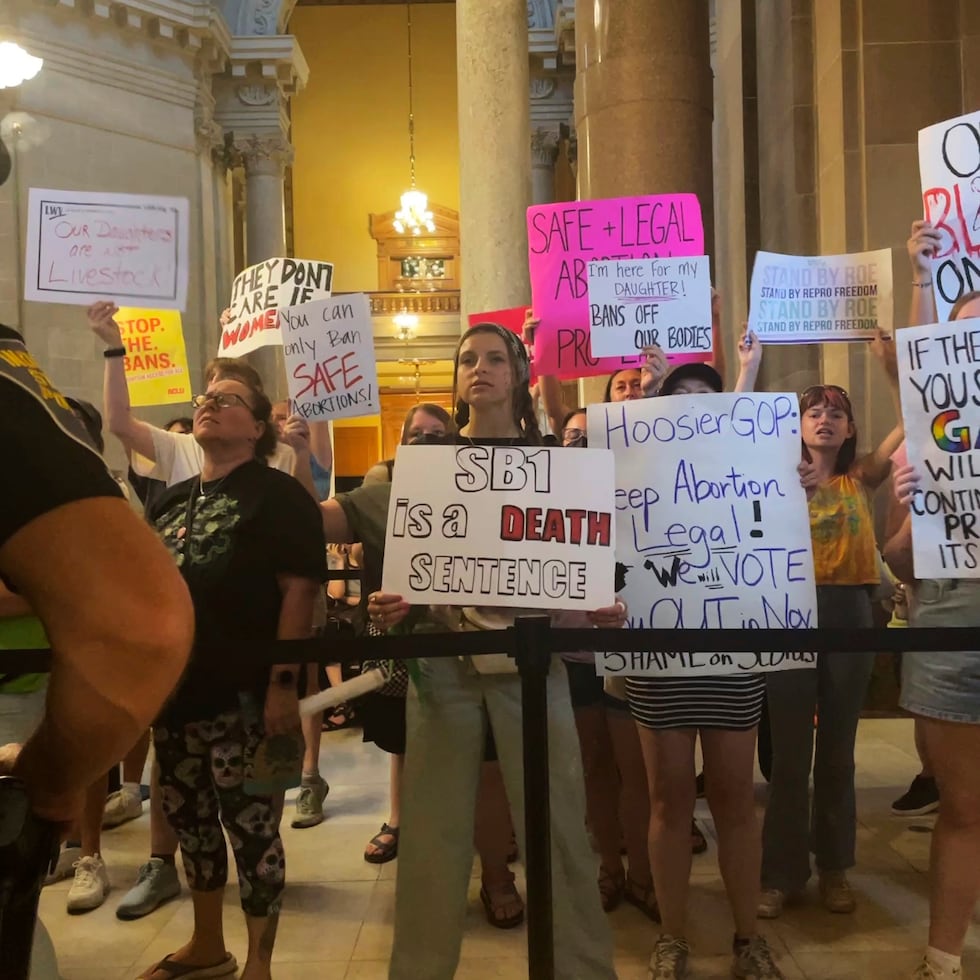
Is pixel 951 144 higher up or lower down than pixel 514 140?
lower down

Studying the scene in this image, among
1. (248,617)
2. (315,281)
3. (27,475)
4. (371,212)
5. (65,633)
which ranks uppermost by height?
(371,212)

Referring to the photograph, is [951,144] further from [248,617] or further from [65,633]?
[65,633]

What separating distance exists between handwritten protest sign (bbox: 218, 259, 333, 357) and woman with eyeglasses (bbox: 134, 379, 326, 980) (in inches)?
69.3

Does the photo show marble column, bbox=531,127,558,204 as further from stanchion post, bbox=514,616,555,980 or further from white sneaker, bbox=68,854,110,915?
stanchion post, bbox=514,616,555,980

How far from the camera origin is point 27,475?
1.03 m

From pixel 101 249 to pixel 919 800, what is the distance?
4.37m

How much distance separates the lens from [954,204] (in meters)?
3.18

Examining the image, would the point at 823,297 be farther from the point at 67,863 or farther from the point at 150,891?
the point at 67,863

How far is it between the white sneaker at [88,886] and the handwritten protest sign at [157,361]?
2538 mm

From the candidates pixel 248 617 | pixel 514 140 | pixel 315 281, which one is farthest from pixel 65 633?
pixel 514 140

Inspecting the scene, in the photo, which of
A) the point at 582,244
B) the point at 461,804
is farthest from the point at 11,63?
the point at 461,804

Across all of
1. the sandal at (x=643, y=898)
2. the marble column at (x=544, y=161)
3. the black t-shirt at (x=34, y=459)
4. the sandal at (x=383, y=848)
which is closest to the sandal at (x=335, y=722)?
the sandal at (x=383, y=848)

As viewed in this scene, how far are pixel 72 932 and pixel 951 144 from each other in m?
4.00

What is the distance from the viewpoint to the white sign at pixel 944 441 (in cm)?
250
